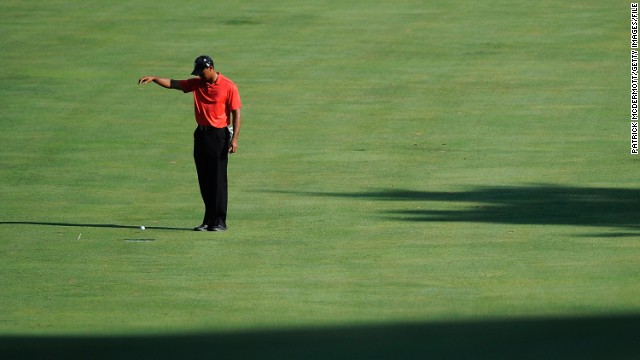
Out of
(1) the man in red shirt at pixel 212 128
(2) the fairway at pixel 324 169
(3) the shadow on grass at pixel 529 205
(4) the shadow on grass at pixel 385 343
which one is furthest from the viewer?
(3) the shadow on grass at pixel 529 205

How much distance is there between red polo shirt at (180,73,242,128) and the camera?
16.2 metres

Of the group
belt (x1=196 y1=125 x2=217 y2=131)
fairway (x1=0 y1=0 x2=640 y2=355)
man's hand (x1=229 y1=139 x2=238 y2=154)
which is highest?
belt (x1=196 y1=125 x2=217 y2=131)

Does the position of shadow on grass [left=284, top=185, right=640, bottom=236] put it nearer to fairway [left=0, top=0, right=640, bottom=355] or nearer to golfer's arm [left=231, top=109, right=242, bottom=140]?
fairway [left=0, top=0, right=640, bottom=355]

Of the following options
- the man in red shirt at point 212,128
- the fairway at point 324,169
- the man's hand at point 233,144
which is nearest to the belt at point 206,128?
the man in red shirt at point 212,128

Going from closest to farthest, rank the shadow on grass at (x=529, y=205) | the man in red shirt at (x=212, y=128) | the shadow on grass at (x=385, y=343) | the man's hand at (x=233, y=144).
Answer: the shadow on grass at (x=385, y=343), the man in red shirt at (x=212, y=128), the man's hand at (x=233, y=144), the shadow on grass at (x=529, y=205)

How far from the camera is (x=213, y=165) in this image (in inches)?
643

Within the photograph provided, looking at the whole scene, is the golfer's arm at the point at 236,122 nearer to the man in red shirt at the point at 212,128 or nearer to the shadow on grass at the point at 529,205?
the man in red shirt at the point at 212,128

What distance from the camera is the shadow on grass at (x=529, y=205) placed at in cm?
1717

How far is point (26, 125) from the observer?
2561 cm

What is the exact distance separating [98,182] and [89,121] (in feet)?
18.6

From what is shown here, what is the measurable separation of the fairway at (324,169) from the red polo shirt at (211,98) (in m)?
1.33

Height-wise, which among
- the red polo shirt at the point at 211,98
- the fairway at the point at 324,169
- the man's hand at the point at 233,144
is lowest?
the fairway at the point at 324,169

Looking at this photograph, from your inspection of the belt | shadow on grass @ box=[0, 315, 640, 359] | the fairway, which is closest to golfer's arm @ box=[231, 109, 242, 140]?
the belt

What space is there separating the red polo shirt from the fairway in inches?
52.4
